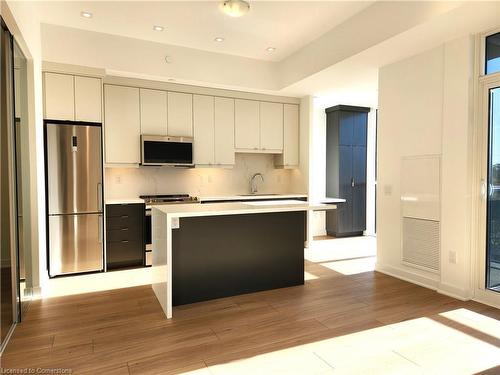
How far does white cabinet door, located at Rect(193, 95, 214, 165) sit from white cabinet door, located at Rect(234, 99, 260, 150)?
0.43 m

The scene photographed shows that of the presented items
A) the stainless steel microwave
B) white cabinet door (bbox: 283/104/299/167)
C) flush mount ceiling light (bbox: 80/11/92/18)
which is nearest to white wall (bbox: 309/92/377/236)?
white cabinet door (bbox: 283/104/299/167)

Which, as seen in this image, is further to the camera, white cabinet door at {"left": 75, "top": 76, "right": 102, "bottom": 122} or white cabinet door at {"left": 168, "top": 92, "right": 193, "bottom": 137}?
white cabinet door at {"left": 168, "top": 92, "right": 193, "bottom": 137}

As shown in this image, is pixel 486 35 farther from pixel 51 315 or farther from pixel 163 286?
pixel 51 315

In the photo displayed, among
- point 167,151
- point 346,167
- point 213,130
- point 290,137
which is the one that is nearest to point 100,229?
point 167,151

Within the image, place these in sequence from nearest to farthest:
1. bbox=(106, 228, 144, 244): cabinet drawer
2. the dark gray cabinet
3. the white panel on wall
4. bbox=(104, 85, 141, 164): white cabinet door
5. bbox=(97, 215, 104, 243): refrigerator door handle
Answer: the white panel on wall
bbox=(97, 215, 104, 243): refrigerator door handle
bbox=(106, 228, 144, 244): cabinet drawer
bbox=(104, 85, 141, 164): white cabinet door
the dark gray cabinet

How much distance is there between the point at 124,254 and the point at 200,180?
5.57 feet

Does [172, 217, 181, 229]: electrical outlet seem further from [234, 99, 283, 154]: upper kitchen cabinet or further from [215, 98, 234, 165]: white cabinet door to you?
[234, 99, 283, 154]: upper kitchen cabinet

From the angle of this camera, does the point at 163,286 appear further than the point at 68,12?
No

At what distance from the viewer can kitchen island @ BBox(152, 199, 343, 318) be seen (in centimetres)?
302

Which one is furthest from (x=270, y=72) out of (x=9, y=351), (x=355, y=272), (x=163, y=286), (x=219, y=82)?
(x=9, y=351)

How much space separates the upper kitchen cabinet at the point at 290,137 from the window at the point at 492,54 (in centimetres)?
307

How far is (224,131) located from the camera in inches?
209

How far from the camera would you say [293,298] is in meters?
3.29

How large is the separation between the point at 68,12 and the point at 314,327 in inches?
158
